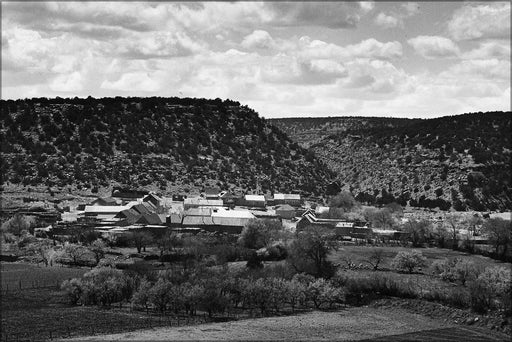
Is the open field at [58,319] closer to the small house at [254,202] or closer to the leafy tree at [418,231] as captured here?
the leafy tree at [418,231]

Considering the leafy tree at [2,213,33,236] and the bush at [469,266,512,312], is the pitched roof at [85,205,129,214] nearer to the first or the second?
the leafy tree at [2,213,33,236]

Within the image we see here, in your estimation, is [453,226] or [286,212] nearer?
[453,226]

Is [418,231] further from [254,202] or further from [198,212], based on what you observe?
[254,202]

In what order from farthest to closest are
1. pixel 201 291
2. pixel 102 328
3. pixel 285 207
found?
pixel 285 207
pixel 201 291
pixel 102 328


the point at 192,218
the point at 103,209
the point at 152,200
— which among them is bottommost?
the point at 192,218

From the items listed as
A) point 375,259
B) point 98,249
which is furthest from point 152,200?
point 375,259

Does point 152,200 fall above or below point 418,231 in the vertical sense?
above

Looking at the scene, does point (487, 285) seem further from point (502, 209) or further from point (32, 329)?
point (502, 209)

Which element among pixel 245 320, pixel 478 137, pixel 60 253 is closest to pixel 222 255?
pixel 60 253
